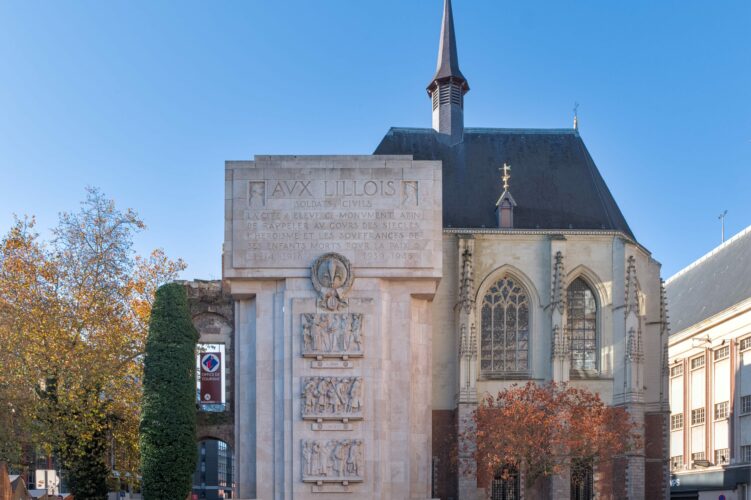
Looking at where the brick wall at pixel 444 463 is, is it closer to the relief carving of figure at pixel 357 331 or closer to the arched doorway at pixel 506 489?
the arched doorway at pixel 506 489

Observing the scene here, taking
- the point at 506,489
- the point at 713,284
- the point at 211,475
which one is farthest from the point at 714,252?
the point at 211,475

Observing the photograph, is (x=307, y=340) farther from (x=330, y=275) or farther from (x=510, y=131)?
(x=510, y=131)

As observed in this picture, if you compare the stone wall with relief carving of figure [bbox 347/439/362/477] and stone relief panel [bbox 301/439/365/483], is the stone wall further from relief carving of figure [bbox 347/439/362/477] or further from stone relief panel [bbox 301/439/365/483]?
relief carving of figure [bbox 347/439/362/477]

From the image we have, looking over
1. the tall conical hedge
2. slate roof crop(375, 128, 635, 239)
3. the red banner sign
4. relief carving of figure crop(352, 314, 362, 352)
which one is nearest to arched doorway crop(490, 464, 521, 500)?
slate roof crop(375, 128, 635, 239)

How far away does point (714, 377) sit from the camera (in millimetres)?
53156

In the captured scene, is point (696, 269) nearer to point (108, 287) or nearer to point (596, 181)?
point (596, 181)

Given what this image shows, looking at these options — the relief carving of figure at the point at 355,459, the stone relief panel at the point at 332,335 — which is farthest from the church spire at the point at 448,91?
the relief carving of figure at the point at 355,459

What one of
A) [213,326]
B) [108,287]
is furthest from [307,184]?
[213,326]

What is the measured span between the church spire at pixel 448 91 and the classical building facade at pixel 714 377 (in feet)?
53.8

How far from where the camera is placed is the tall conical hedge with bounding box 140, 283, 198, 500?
31859mm

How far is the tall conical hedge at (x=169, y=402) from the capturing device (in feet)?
105

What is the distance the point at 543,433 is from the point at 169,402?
1284 cm

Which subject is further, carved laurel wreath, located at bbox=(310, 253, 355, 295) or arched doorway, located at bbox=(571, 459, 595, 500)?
arched doorway, located at bbox=(571, 459, 595, 500)

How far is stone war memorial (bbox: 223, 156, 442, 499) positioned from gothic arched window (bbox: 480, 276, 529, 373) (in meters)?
16.0
